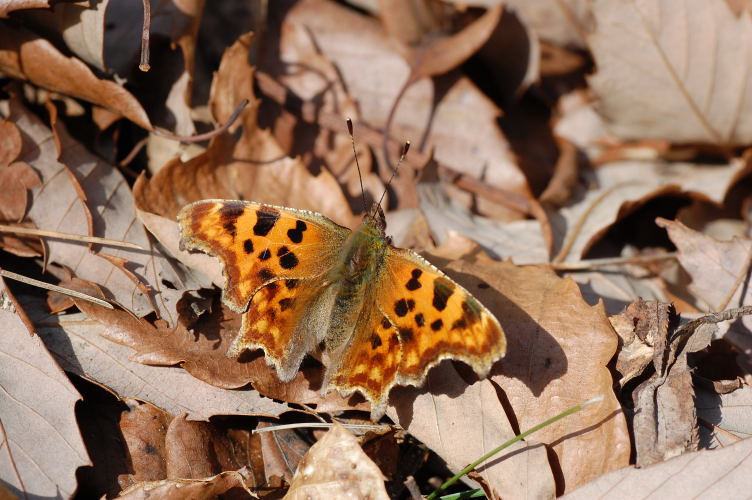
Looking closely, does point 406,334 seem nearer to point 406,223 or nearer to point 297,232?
point 297,232

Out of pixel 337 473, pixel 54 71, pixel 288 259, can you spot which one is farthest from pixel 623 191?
pixel 54 71

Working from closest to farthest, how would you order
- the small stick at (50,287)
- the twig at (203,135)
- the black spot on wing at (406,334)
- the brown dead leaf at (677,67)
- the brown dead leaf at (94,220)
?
the black spot on wing at (406,334)
the small stick at (50,287)
the brown dead leaf at (94,220)
the twig at (203,135)
the brown dead leaf at (677,67)

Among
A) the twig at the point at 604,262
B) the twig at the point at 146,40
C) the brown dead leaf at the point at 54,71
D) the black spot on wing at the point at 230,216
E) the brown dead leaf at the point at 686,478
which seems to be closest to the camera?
the brown dead leaf at the point at 686,478

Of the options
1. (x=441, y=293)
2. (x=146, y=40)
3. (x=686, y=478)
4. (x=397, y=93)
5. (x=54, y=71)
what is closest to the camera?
(x=686, y=478)

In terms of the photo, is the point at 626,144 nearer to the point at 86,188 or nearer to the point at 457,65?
the point at 457,65

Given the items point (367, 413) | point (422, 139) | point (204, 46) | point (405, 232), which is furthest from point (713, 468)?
point (204, 46)

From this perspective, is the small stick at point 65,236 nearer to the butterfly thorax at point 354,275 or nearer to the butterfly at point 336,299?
the butterfly at point 336,299

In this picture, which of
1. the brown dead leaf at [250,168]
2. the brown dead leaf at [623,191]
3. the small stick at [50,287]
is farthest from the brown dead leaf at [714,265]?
the small stick at [50,287]
